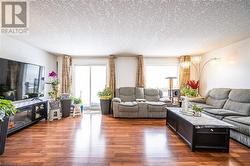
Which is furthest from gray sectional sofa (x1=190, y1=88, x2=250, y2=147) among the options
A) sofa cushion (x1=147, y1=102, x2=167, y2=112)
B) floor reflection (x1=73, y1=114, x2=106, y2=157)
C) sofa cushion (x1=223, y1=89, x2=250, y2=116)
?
floor reflection (x1=73, y1=114, x2=106, y2=157)

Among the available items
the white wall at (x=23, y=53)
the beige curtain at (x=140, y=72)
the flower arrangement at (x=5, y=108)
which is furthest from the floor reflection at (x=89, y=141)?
the beige curtain at (x=140, y=72)

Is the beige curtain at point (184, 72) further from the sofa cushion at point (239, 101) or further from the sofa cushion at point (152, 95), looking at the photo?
the sofa cushion at point (239, 101)

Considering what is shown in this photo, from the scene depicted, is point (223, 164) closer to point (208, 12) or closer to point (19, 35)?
point (208, 12)

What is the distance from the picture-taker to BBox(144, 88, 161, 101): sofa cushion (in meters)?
5.68

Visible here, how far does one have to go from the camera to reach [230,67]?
4.53 metres

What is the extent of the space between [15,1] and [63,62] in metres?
4.20

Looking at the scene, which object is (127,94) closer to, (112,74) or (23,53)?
(112,74)

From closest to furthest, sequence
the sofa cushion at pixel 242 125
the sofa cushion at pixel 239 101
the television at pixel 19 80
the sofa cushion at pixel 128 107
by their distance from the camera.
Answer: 1. the sofa cushion at pixel 242 125
2. the television at pixel 19 80
3. the sofa cushion at pixel 239 101
4. the sofa cushion at pixel 128 107

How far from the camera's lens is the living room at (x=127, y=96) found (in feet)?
7.66

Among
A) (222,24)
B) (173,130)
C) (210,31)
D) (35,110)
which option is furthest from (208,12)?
(35,110)

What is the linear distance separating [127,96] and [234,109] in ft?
10.8

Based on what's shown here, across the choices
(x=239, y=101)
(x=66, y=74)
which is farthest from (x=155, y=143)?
(x=66, y=74)

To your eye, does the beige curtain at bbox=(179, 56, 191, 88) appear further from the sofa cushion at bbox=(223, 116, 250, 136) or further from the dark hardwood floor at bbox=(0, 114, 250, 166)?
the sofa cushion at bbox=(223, 116, 250, 136)

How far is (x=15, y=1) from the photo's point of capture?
6.95 feet
